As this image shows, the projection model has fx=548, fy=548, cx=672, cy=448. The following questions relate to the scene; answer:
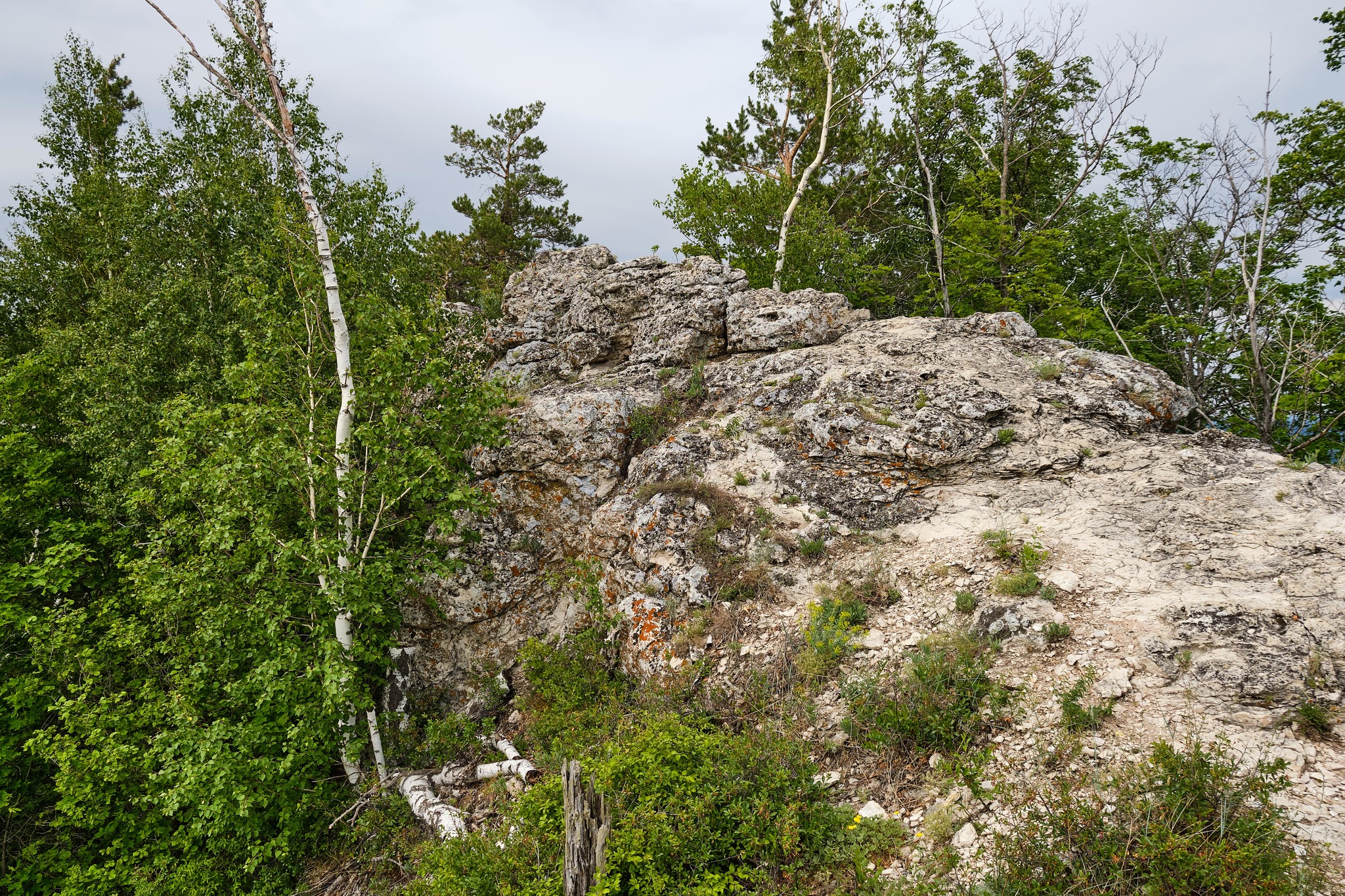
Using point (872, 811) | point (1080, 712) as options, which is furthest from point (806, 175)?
point (872, 811)

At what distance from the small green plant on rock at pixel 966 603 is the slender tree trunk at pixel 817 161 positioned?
1318cm

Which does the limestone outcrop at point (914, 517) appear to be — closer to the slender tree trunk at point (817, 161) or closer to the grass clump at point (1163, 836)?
the grass clump at point (1163, 836)

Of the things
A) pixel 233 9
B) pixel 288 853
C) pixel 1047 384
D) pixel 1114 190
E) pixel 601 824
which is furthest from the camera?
pixel 1114 190

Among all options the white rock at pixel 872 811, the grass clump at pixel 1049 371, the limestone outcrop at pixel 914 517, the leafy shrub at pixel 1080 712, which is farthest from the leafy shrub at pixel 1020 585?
the grass clump at pixel 1049 371

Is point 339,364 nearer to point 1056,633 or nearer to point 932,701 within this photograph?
point 932,701

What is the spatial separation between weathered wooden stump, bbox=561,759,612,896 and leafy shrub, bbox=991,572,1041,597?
5.63 metres

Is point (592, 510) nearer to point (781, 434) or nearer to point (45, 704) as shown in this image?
point (781, 434)

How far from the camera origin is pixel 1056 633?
6422 millimetres

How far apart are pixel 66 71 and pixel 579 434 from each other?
25.0 metres

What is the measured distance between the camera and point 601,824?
5211 millimetres

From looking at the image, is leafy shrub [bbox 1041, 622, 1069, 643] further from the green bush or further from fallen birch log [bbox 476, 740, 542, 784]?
fallen birch log [bbox 476, 740, 542, 784]

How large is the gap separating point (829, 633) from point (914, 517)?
303 centimetres

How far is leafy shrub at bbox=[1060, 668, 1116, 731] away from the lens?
17.8ft

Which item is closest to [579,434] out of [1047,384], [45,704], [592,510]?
[592,510]
